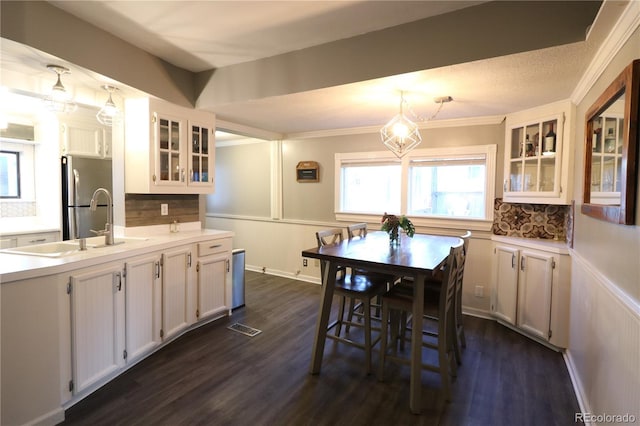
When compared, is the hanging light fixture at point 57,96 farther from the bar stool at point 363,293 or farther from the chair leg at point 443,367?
the chair leg at point 443,367

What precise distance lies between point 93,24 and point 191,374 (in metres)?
2.62

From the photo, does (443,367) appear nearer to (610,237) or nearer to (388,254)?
(388,254)

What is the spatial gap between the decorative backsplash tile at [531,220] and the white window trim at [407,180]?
97mm

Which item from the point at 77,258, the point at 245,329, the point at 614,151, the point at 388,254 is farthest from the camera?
the point at 245,329

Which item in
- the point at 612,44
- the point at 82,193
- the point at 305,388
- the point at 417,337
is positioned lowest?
the point at 305,388

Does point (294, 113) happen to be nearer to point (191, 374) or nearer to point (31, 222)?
point (191, 374)

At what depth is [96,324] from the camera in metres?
2.14

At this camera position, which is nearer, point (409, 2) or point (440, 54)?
point (409, 2)

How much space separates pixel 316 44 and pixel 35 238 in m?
3.57

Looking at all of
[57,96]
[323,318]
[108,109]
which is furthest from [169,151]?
[323,318]

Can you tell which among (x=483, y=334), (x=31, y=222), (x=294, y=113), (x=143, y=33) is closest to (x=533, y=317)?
(x=483, y=334)

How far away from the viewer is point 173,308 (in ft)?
9.43

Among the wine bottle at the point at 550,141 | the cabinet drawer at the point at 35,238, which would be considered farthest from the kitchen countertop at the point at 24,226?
the wine bottle at the point at 550,141

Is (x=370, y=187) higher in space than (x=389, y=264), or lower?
higher
